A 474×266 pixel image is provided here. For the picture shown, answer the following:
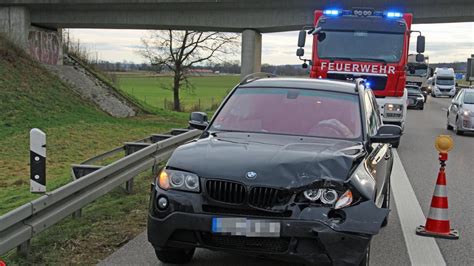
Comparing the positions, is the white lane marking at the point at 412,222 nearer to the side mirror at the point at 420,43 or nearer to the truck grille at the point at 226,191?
the truck grille at the point at 226,191

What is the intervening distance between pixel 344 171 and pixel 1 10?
953 inches

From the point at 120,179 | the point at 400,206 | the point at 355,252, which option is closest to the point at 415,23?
the point at 400,206

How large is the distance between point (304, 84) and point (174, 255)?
94.3 inches

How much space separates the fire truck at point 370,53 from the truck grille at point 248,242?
10.2 m

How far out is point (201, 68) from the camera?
1710 inches

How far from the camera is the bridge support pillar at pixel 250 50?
24.7 metres

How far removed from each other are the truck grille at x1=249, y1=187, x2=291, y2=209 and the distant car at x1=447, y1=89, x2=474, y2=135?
593 inches

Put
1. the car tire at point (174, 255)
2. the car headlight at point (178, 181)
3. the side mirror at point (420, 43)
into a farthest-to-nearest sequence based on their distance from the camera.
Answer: the side mirror at point (420, 43), the car tire at point (174, 255), the car headlight at point (178, 181)

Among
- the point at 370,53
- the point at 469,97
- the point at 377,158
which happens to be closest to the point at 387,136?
the point at 377,158

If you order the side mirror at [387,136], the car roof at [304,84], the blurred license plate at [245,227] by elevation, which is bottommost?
the blurred license plate at [245,227]

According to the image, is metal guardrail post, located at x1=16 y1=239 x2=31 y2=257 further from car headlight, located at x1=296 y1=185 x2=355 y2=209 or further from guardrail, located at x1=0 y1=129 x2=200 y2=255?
car headlight, located at x1=296 y1=185 x2=355 y2=209

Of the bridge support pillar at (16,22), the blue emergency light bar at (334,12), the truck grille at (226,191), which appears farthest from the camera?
the bridge support pillar at (16,22)

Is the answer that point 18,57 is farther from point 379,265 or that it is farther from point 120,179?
point 379,265

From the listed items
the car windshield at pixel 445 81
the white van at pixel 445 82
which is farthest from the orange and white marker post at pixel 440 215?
the car windshield at pixel 445 81
